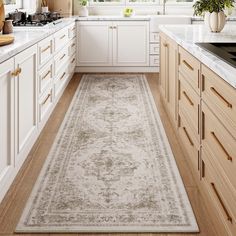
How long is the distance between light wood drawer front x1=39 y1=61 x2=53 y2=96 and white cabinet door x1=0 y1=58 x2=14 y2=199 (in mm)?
1030

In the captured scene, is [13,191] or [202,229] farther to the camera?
[13,191]

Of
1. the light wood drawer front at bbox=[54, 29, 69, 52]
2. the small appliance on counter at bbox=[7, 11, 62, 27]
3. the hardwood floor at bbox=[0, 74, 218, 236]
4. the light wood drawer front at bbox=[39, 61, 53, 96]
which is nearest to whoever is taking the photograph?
the hardwood floor at bbox=[0, 74, 218, 236]

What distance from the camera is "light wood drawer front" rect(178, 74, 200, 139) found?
2465 millimetres

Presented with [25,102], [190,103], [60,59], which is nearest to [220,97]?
[190,103]

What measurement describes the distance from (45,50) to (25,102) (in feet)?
2.94

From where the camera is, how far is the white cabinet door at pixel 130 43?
265 inches

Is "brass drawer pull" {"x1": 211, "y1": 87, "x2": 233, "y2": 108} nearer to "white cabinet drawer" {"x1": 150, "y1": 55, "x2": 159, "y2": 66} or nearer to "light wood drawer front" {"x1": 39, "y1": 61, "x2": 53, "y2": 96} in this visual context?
"light wood drawer front" {"x1": 39, "y1": 61, "x2": 53, "y2": 96}

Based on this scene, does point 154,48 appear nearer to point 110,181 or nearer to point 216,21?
point 216,21

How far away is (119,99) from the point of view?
16.4ft

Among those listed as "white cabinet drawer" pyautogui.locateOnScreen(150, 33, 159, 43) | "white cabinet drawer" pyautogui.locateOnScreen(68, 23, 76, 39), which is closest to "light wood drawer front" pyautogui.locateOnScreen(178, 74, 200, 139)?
"white cabinet drawer" pyautogui.locateOnScreen(68, 23, 76, 39)

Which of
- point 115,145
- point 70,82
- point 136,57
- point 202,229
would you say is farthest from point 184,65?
point 136,57

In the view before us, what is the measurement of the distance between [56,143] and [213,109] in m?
1.65

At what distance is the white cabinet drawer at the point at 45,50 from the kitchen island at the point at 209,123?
3.41 ft

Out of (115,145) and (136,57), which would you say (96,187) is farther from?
(136,57)
